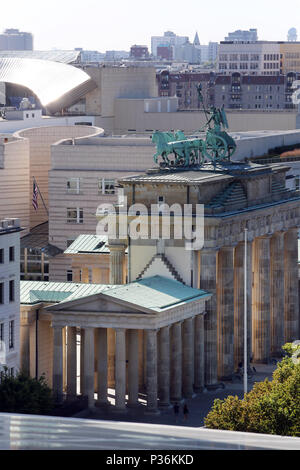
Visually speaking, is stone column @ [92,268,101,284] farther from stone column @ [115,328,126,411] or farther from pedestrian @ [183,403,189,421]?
pedestrian @ [183,403,189,421]

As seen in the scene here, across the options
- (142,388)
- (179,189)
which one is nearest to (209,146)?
(179,189)

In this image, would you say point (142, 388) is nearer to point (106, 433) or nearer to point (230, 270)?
point (230, 270)

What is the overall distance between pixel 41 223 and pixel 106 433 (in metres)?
105

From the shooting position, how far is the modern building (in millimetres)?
87062

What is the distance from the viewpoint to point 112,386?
324 feet

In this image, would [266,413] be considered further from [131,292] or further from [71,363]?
[71,363]

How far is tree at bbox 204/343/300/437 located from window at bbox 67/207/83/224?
52.7m

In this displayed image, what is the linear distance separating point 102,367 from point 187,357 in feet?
24.2

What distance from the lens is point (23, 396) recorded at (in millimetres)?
81312

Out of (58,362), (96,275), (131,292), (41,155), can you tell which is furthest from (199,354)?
(41,155)

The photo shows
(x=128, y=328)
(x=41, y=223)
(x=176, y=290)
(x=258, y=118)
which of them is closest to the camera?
(x=128, y=328)

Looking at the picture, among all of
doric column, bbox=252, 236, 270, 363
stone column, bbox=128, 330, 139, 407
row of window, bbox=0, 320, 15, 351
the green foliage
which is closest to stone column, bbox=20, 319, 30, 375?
row of window, bbox=0, 320, 15, 351

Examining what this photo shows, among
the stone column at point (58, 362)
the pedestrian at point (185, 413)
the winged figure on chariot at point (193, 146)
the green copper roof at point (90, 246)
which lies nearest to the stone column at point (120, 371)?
the stone column at point (58, 362)
